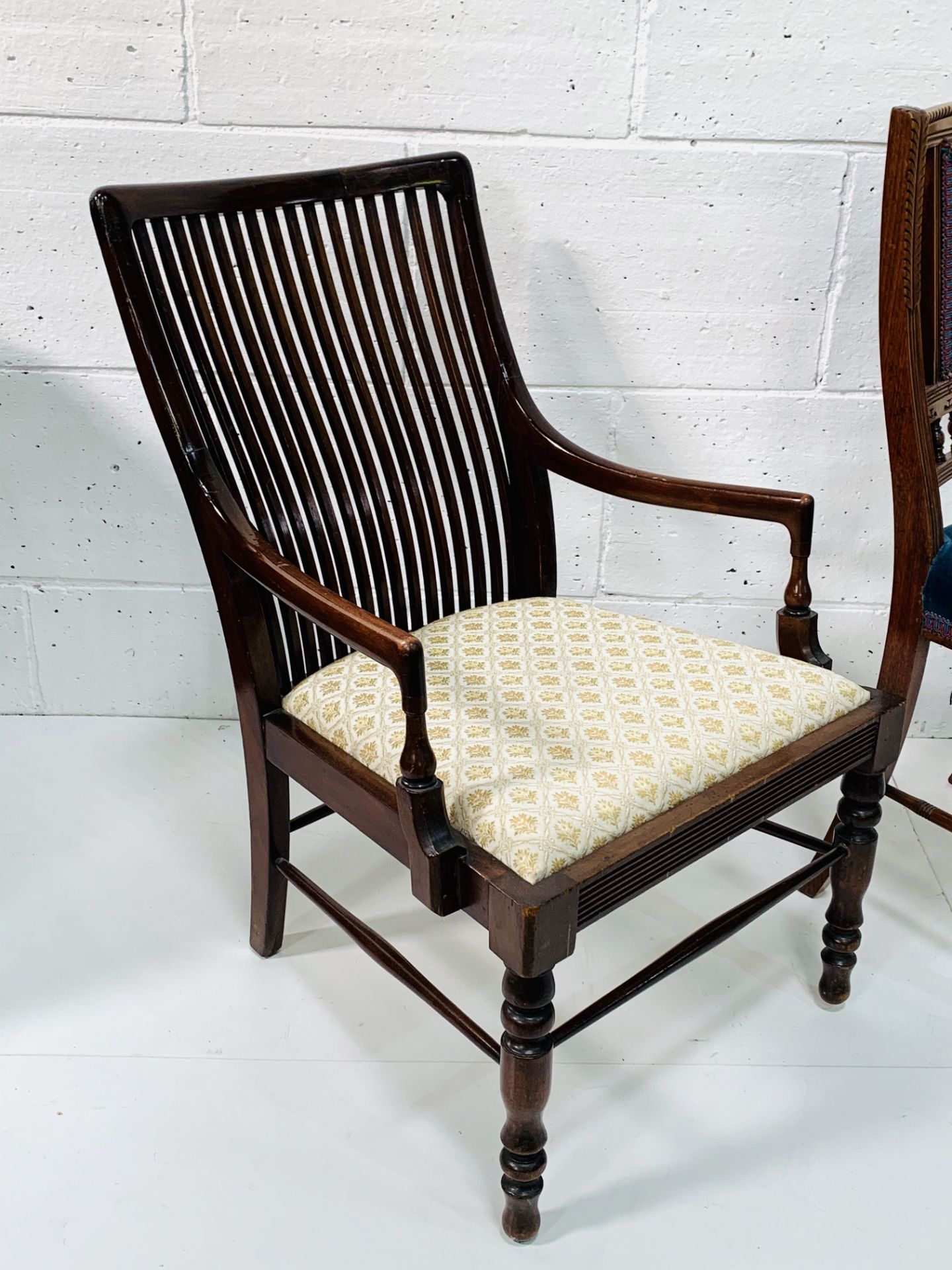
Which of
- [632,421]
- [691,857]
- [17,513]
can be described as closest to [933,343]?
[632,421]

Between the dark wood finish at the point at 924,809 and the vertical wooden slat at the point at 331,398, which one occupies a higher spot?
the vertical wooden slat at the point at 331,398

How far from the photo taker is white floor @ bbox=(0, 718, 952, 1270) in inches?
52.2

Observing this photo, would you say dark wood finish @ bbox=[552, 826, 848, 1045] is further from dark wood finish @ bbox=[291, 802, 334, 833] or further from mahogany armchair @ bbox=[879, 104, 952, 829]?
dark wood finish @ bbox=[291, 802, 334, 833]

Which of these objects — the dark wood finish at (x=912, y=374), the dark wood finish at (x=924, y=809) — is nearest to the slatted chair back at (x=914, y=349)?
the dark wood finish at (x=912, y=374)

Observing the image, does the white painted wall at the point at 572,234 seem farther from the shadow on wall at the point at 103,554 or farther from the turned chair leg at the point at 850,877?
the turned chair leg at the point at 850,877

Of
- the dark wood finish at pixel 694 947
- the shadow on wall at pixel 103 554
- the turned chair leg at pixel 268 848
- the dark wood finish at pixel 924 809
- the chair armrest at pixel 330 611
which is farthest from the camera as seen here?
the shadow on wall at pixel 103 554

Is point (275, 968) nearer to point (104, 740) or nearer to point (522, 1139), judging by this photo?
point (522, 1139)

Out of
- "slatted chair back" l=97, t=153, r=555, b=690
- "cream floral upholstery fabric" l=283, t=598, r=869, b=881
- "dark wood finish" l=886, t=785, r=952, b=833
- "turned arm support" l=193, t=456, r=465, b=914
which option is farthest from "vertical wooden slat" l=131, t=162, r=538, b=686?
"dark wood finish" l=886, t=785, r=952, b=833

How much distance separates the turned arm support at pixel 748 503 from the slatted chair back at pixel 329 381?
11 cm

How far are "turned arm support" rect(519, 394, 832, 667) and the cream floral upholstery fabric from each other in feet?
0.23

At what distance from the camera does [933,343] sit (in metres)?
1.53

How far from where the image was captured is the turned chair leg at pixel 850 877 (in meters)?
1.49

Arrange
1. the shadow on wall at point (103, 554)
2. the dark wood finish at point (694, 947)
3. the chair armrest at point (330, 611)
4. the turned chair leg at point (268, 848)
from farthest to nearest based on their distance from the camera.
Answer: the shadow on wall at point (103, 554) < the turned chair leg at point (268, 848) < the dark wood finish at point (694, 947) < the chair armrest at point (330, 611)

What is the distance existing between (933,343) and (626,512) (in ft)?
2.35
